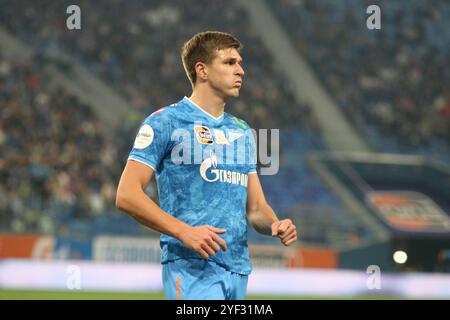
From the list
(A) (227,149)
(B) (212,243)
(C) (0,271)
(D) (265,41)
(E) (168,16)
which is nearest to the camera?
(B) (212,243)

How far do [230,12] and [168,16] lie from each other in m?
2.10

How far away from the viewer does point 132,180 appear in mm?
4250

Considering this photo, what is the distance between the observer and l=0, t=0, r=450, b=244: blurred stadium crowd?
19.3 metres

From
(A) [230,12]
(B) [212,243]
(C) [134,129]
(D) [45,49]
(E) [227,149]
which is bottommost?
(B) [212,243]

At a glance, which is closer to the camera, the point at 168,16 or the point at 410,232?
the point at 410,232

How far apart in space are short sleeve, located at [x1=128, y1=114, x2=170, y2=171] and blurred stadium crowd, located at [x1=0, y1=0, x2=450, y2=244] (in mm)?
13775

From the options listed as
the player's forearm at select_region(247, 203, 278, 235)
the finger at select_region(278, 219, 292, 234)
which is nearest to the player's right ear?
the player's forearm at select_region(247, 203, 278, 235)

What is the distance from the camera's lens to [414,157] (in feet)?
79.6

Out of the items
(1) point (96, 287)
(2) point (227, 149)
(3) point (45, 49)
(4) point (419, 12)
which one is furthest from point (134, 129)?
(2) point (227, 149)

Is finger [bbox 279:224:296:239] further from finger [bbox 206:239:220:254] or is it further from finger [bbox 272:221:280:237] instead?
finger [bbox 206:239:220:254]

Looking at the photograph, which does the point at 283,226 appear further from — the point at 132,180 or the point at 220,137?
the point at 132,180

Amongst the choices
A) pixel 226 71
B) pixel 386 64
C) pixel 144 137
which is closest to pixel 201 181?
pixel 144 137

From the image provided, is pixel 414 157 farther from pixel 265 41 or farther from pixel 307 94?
pixel 265 41

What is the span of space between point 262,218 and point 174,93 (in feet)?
63.1
